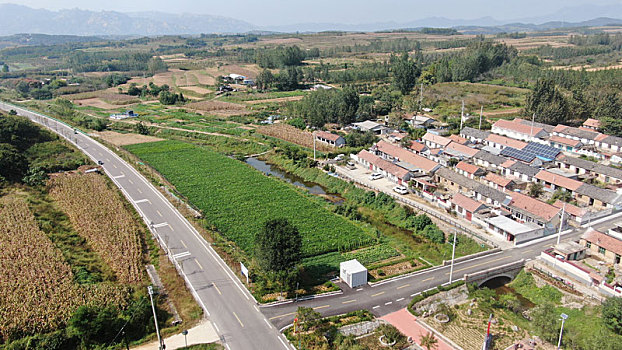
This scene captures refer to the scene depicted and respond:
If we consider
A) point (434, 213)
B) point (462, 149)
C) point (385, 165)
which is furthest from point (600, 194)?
point (385, 165)

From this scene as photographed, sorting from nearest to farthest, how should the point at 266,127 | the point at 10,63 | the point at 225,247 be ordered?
the point at 225,247
the point at 266,127
the point at 10,63

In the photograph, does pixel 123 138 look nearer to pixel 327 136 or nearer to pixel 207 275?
pixel 327 136

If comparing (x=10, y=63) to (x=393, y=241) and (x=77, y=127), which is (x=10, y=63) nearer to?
(x=77, y=127)

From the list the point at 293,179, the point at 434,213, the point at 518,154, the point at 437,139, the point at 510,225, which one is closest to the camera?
the point at 510,225

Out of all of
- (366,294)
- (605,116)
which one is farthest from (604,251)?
(605,116)

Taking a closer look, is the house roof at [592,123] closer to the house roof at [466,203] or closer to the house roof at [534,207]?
the house roof at [534,207]
